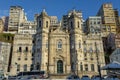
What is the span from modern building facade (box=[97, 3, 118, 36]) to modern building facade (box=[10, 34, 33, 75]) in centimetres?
5606

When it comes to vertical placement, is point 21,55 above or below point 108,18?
below

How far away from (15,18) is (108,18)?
52.9 m

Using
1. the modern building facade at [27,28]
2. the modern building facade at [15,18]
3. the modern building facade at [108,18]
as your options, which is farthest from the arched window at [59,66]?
the modern building facade at [15,18]

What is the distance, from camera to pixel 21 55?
215 ft

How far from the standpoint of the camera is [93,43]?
224 ft

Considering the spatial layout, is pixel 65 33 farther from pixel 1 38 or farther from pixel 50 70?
pixel 1 38

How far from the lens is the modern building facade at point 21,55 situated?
6400 centimetres

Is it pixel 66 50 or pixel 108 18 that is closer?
pixel 66 50

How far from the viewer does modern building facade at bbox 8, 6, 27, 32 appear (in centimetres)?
12150

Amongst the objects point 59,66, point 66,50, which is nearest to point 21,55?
point 59,66

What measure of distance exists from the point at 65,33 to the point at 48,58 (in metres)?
9.38

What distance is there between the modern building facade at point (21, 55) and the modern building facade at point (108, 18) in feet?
184

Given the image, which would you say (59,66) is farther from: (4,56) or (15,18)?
(15,18)

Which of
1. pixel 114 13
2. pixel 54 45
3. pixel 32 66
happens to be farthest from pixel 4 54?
pixel 114 13
